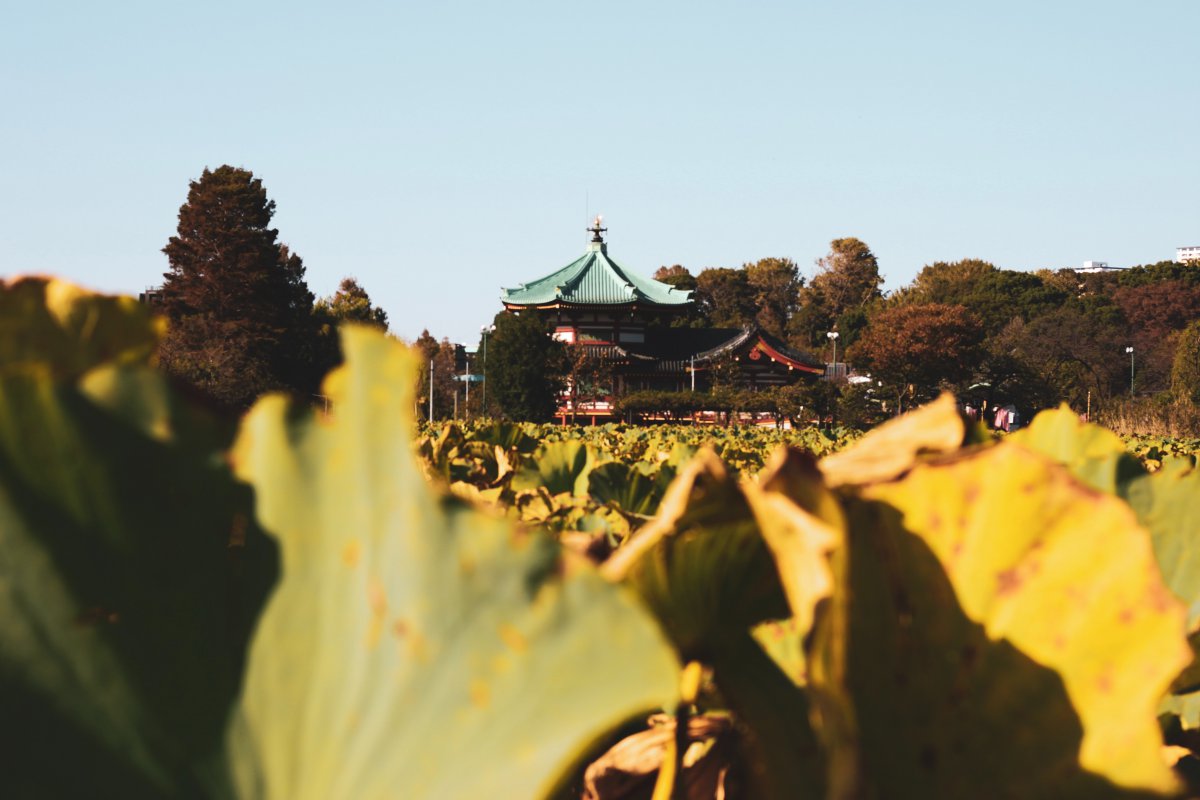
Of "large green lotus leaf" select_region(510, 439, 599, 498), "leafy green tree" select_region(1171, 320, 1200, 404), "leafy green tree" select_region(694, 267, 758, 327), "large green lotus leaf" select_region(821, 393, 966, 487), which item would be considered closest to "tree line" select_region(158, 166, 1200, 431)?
"leafy green tree" select_region(1171, 320, 1200, 404)

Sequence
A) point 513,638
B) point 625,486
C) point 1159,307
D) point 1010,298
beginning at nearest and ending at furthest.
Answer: point 513,638, point 625,486, point 1159,307, point 1010,298

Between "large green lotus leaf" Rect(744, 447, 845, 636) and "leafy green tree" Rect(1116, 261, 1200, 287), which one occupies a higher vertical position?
"leafy green tree" Rect(1116, 261, 1200, 287)

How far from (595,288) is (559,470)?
37.0m

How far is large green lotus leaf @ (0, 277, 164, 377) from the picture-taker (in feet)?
1.88

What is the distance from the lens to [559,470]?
6.37 ft

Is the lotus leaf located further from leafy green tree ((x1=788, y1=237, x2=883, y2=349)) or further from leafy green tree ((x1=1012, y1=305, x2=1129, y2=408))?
leafy green tree ((x1=788, y1=237, x2=883, y2=349))

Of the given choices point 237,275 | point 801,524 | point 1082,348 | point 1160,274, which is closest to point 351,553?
point 801,524

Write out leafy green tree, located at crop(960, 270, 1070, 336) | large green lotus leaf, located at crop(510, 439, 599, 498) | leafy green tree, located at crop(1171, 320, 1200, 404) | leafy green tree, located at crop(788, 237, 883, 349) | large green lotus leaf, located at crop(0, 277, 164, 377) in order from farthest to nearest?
leafy green tree, located at crop(788, 237, 883, 349)
leafy green tree, located at crop(960, 270, 1070, 336)
leafy green tree, located at crop(1171, 320, 1200, 404)
large green lotus leaf, located at crop(510, 439, 599, 498)
large green lotus leaf, located at crop(0, 277, 164, 377)

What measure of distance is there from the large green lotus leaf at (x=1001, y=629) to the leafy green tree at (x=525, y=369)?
97.7ft

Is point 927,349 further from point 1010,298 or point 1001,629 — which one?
point 1001,629

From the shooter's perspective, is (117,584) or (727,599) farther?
(727,599)

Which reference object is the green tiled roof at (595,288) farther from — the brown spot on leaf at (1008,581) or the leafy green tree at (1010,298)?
the brown spot on leaf at (1008,581)

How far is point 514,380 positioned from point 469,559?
1199 inches

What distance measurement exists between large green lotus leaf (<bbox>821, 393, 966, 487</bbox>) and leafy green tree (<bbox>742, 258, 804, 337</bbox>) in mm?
71576
